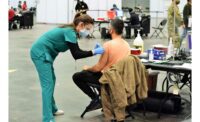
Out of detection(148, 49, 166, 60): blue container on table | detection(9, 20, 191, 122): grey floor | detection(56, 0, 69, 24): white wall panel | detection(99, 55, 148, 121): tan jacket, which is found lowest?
detection(9, 20, 191, 122): grey floor

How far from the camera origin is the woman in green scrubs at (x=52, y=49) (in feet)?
14.4

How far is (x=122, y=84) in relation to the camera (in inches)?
171

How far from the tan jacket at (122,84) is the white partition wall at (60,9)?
19349 millimetres

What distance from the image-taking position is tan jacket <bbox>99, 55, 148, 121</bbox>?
4.33m

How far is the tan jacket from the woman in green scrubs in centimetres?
35

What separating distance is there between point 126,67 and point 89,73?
67 centimetres

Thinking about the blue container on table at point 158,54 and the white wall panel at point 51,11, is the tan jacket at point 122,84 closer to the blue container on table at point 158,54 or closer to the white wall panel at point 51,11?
the blue container on table at point 158,54

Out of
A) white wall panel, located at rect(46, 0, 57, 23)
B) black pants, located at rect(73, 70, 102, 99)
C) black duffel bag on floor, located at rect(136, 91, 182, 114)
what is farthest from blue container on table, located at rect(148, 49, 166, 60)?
white wall panel, located at rect(46, 0, 57, 23)

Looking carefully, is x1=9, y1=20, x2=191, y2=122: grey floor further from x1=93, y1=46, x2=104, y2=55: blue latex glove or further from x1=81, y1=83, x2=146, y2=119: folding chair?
x1=93, y1=46, x2=104, y2=55: blue latex glove

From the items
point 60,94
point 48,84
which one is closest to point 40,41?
point 48,84

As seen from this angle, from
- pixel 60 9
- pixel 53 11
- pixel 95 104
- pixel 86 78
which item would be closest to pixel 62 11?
pixel 60 9

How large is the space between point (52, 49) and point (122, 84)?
0.90 meters

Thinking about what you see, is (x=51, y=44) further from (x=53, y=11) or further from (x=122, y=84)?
(x=53, y=11)

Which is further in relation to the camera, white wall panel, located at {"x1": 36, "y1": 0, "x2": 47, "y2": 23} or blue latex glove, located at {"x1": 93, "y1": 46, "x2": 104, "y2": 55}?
white wall panel, located at {"x1": 36, "y1": 0, "x2": 47, "y2": 23}
